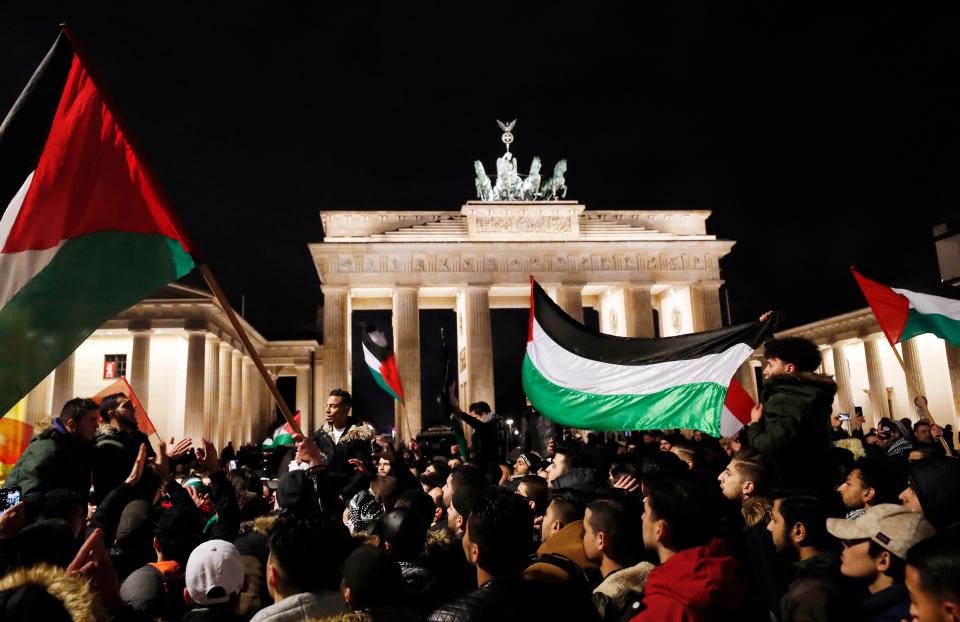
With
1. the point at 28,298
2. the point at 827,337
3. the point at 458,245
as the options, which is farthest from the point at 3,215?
the point at 827,337

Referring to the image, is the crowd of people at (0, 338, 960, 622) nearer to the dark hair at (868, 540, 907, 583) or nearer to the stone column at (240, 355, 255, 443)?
the dark hair at (868, 540, 907, 583)

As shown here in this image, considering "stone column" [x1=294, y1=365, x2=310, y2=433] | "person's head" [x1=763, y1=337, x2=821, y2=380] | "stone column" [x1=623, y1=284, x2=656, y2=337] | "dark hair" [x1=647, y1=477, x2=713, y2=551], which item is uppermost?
"stone column" [x1=623, y1=284, x2=656, y2=337]

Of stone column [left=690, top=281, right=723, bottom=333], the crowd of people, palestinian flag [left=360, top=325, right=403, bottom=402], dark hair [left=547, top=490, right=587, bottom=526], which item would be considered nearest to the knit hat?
the crowd of people

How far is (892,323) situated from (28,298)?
10214 mm

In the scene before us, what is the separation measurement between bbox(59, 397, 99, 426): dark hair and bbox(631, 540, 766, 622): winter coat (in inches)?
205

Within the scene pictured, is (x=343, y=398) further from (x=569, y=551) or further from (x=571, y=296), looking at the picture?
(x=571, y=296)

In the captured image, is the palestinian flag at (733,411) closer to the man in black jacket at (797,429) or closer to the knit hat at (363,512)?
the man in black jacket at (797,429)

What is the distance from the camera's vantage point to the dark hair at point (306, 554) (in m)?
3.13

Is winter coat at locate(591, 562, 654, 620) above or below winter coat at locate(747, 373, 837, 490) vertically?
below

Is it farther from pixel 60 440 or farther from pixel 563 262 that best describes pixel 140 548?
pixel 563 262

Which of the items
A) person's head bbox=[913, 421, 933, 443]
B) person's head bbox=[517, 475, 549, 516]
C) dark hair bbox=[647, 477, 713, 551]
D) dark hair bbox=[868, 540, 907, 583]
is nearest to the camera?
dark hair bbox=[868, 540, 907, 583]

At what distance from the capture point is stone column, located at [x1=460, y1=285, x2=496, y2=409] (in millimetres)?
41688

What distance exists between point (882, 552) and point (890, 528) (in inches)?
5.2

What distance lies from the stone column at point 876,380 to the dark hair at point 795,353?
46.6m
